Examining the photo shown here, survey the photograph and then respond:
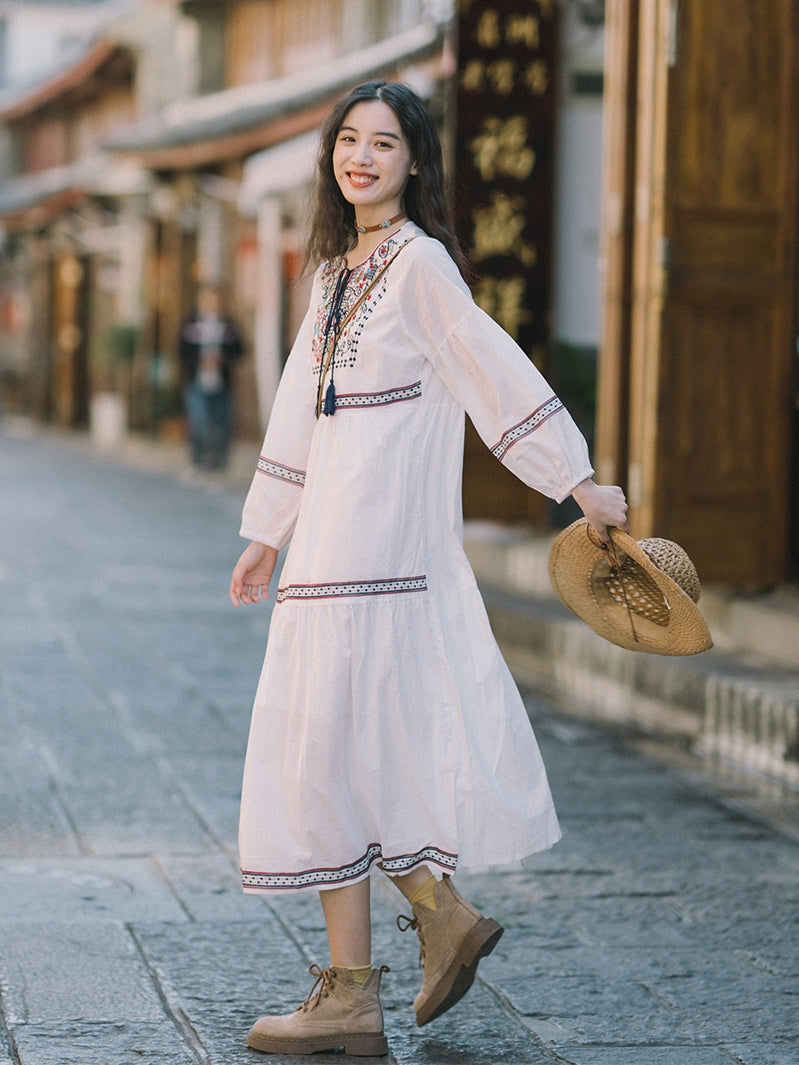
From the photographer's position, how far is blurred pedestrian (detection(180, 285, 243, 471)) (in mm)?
18594

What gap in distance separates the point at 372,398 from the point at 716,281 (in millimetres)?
4281

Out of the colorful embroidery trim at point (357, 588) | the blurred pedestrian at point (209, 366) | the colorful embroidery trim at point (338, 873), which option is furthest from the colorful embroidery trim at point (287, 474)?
the blurred pedestrian at point (209, 366)

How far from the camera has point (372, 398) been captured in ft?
11.1

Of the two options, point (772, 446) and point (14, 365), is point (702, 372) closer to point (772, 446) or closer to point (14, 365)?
point (772, 446)

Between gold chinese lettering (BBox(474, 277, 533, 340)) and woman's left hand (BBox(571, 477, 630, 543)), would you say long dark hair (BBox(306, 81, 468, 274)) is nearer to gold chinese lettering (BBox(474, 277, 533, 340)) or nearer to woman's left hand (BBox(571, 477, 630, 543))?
woman's left hand (BBox(571, 477, 630, 543))

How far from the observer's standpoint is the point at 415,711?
334 cm

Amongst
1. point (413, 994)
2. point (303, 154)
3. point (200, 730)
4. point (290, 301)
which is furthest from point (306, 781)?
point (290, 301)

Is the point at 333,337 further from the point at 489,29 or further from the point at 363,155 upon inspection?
the point at 489,29

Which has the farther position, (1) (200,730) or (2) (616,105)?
(2) (616,105)

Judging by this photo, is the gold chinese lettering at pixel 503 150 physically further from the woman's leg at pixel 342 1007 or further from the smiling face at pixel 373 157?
the woman's leg at pixel 342 1007

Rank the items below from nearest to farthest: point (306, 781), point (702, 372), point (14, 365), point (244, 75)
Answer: point (306, 781)
point (702, 372)
point (244, 75)
point (14, 365)

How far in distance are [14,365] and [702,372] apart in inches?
1310

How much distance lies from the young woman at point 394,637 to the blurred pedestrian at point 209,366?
15.3 meters

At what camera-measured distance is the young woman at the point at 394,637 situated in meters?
3.32
